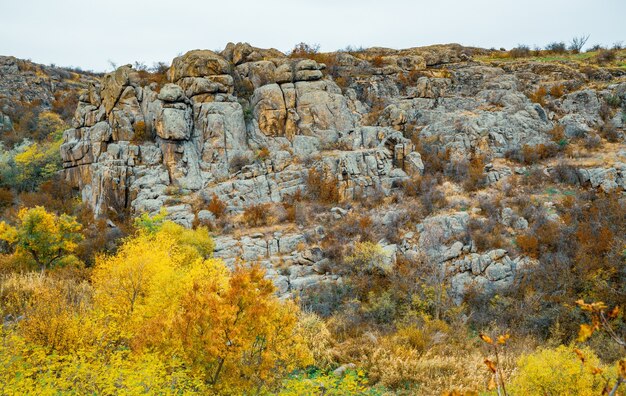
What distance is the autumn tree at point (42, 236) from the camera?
72.1 feet

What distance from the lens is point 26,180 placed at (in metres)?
35.2

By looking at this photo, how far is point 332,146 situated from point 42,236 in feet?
67.5

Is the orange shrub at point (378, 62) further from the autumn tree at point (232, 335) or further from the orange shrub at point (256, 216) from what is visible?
the autumn tree at point (232, 335)

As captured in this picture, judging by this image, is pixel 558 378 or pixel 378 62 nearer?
pixel 558 378

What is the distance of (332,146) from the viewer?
3175 cm

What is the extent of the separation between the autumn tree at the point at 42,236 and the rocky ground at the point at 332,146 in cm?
546

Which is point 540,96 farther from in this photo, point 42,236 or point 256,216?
point 42,236

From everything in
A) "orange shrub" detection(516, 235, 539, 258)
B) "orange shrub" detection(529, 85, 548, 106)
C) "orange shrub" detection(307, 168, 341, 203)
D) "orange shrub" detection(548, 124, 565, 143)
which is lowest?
"orange shrub" detection(516, 235, 539, 258)

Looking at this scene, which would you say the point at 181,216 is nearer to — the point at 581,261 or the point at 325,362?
the point at 325,362

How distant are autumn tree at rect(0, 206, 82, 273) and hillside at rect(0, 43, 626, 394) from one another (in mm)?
1494

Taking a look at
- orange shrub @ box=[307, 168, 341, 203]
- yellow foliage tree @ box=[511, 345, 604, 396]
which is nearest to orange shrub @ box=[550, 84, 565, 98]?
orange shrub @ box=[307, 168, 341, 203]

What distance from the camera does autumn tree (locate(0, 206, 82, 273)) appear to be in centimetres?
2198

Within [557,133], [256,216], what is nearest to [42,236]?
[256,216]

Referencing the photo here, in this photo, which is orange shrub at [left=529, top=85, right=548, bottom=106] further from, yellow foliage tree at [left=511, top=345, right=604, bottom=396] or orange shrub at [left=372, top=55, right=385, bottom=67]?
yellow foliage tree at [left=511, top=345, right=604, bottom=396]
